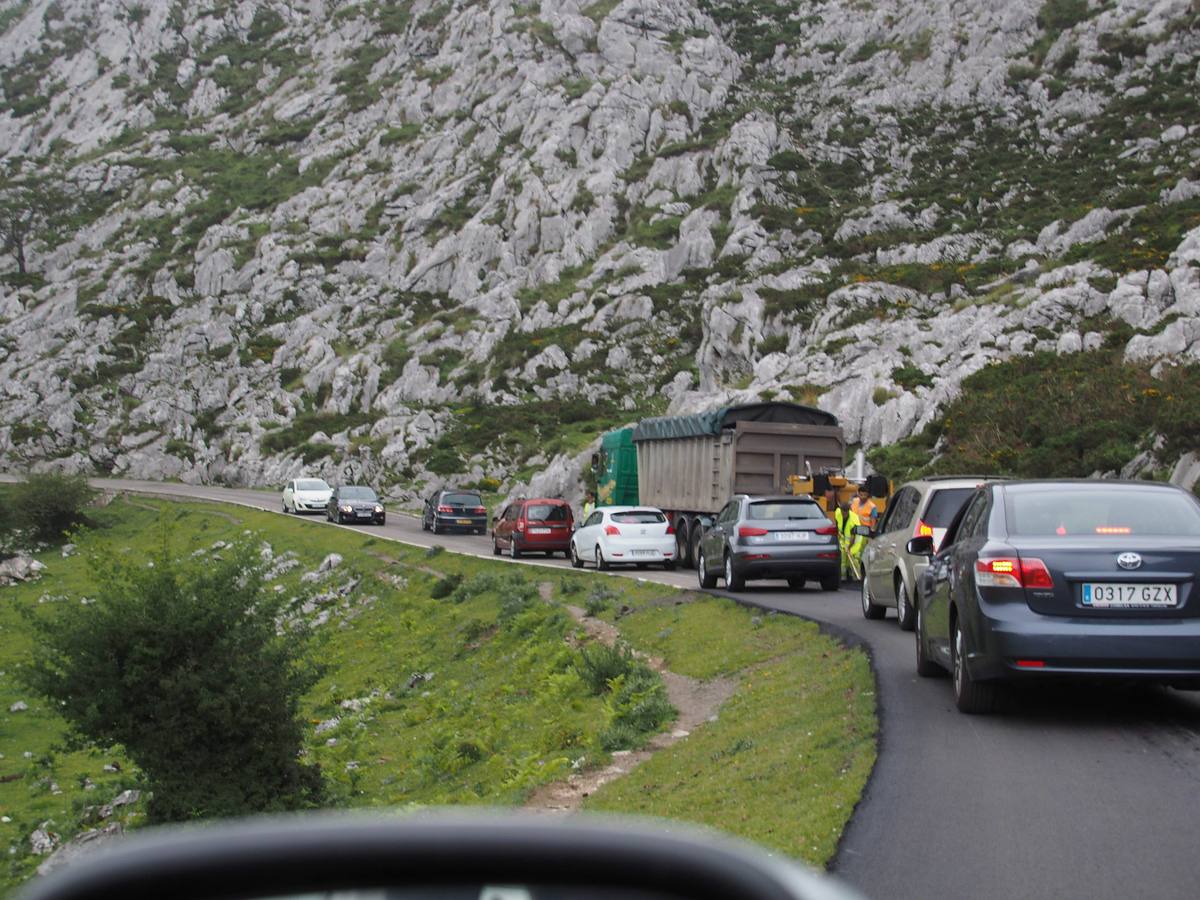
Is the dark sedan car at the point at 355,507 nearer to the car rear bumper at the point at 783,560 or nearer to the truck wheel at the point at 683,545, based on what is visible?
the truck wheel at the point at 683,545

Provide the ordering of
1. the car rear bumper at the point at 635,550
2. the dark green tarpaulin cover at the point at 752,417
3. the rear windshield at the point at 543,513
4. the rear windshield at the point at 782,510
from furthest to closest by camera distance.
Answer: the rear windshield at the point at 543,513
the car rear bumper at the point at 635,550
the dark green tarpaulin cover at the point at 752,417
the rear windshield at the point at 782,510

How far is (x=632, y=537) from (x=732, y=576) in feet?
23.6

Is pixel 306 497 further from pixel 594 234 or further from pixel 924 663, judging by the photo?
pixel 924 663

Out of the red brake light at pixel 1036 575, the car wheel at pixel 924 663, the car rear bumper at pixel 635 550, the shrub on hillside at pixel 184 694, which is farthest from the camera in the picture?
the car rear bumper at pixel 635 550

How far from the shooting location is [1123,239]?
164ft

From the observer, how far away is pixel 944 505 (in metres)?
15.0

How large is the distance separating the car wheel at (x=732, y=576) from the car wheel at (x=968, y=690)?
1210 cm

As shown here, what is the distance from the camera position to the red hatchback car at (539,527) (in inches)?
1348

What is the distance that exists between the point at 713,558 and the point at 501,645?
4.17 metres

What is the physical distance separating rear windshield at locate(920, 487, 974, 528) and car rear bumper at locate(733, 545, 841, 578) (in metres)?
6.86

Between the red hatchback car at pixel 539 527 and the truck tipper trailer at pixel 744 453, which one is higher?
the truck tipper trailer at pixel 744 453

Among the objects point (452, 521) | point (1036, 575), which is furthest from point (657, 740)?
point (452, 521)

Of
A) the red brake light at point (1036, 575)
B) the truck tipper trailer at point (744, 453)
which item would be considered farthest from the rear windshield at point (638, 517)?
the red brake light at point (1036, 575)

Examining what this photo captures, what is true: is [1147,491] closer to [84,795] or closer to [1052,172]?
Result: [84,795]
